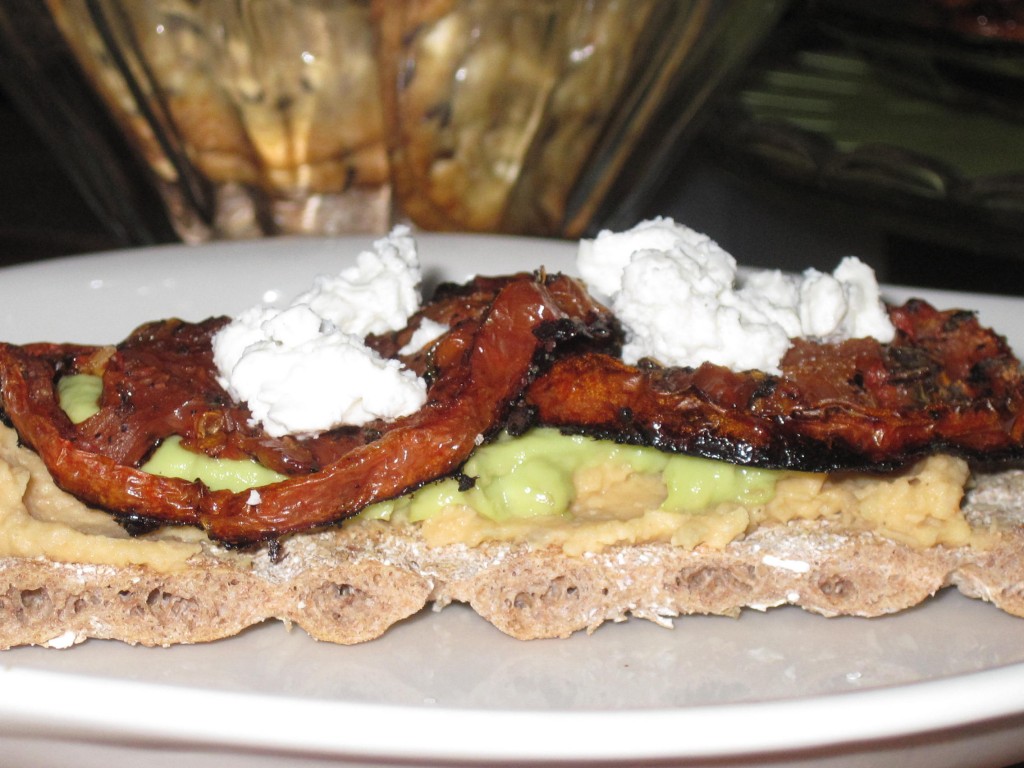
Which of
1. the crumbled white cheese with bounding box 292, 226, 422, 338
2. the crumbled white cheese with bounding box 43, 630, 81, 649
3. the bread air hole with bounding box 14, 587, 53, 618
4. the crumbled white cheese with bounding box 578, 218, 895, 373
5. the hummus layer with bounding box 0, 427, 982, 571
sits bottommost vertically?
the crumbled white cheese with bounding box 43, 630, 81, 649

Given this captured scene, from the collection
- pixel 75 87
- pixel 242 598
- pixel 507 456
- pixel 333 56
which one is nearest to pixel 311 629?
pixel 242 598

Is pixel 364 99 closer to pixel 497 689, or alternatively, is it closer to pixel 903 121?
pixel 497 689

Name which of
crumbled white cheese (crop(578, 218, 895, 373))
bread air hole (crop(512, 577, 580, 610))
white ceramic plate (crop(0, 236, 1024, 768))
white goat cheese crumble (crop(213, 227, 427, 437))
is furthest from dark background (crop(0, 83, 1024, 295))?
white goat cheese crumble (crop(213, 227, 427, 437))

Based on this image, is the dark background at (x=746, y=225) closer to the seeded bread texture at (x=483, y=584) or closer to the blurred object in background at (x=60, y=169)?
the blurred object in background at (x=60, y=169)

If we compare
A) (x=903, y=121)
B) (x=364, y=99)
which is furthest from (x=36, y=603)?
(x=903, y=121)

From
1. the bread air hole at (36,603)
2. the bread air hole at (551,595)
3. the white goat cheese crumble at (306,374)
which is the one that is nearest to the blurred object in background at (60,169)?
the white goat cheese crumble at (306,374)

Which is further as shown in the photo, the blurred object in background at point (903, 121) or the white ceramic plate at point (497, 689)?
the blurred object in background at point (903, 121)

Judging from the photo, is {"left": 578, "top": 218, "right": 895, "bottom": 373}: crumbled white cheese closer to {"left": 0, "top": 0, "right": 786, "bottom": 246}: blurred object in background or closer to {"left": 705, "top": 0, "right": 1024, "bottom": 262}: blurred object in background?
{"left": 0, "top": 0, "right": 786, "bottom": 246}: blurred object in background
